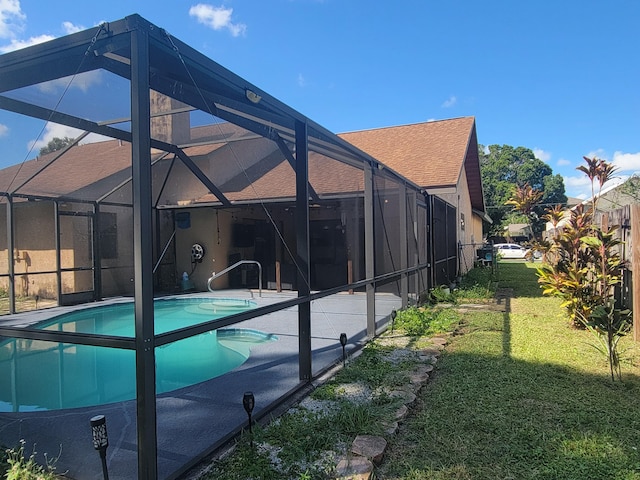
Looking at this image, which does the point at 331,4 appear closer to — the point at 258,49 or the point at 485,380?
the point at 258,49

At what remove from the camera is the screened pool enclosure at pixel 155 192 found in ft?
6.81

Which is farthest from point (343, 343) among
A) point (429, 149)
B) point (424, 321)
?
point (429, 149)

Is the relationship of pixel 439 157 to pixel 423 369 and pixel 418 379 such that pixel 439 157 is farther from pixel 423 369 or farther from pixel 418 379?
pixel 418 379

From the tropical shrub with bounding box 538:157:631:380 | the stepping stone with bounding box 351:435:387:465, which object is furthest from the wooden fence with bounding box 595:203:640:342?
the stepping stone with bounding box 351:435:387:465

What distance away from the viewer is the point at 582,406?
3293 millimetres

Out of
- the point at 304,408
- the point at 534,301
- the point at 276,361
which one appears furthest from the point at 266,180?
the point at 534,301

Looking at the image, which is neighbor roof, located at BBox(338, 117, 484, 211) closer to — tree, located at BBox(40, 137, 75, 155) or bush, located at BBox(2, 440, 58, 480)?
tree, located at BBox(40, 137, 75, 155)

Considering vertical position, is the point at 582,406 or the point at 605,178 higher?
the point at 605,178

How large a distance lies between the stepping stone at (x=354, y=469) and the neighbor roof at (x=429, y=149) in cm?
981

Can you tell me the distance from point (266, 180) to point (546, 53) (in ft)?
42.9

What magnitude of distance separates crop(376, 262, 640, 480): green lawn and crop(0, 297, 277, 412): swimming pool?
211cm

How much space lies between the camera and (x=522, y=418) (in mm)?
3094

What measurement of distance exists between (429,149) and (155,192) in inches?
411

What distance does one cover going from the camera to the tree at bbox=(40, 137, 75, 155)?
3.49 metres
